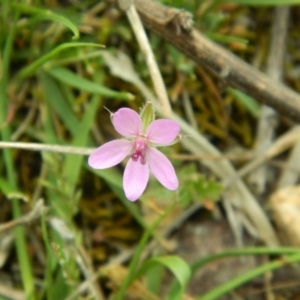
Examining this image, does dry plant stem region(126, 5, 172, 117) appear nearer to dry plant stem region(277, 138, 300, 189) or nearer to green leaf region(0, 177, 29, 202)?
green leaf region(0, 177, 29, 202)

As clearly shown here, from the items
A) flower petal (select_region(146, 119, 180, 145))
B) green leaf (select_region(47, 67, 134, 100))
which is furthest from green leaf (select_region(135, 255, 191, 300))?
green leaf (select_region(47, 67, 134, 100))

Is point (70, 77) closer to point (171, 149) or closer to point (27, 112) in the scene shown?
point (27, 112)

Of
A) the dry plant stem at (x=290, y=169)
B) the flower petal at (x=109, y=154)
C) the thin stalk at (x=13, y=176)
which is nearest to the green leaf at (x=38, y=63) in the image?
the thin stalk at (x=13, y=176)

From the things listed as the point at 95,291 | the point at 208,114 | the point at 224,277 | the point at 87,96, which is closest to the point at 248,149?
the point at 208,114

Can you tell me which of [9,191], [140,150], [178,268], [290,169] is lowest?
[290,169]

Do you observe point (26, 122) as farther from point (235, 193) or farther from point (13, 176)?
point (235, 193)

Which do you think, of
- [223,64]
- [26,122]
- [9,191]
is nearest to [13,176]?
[9,191]

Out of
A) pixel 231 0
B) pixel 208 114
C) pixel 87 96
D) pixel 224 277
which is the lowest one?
pixel 224 277
